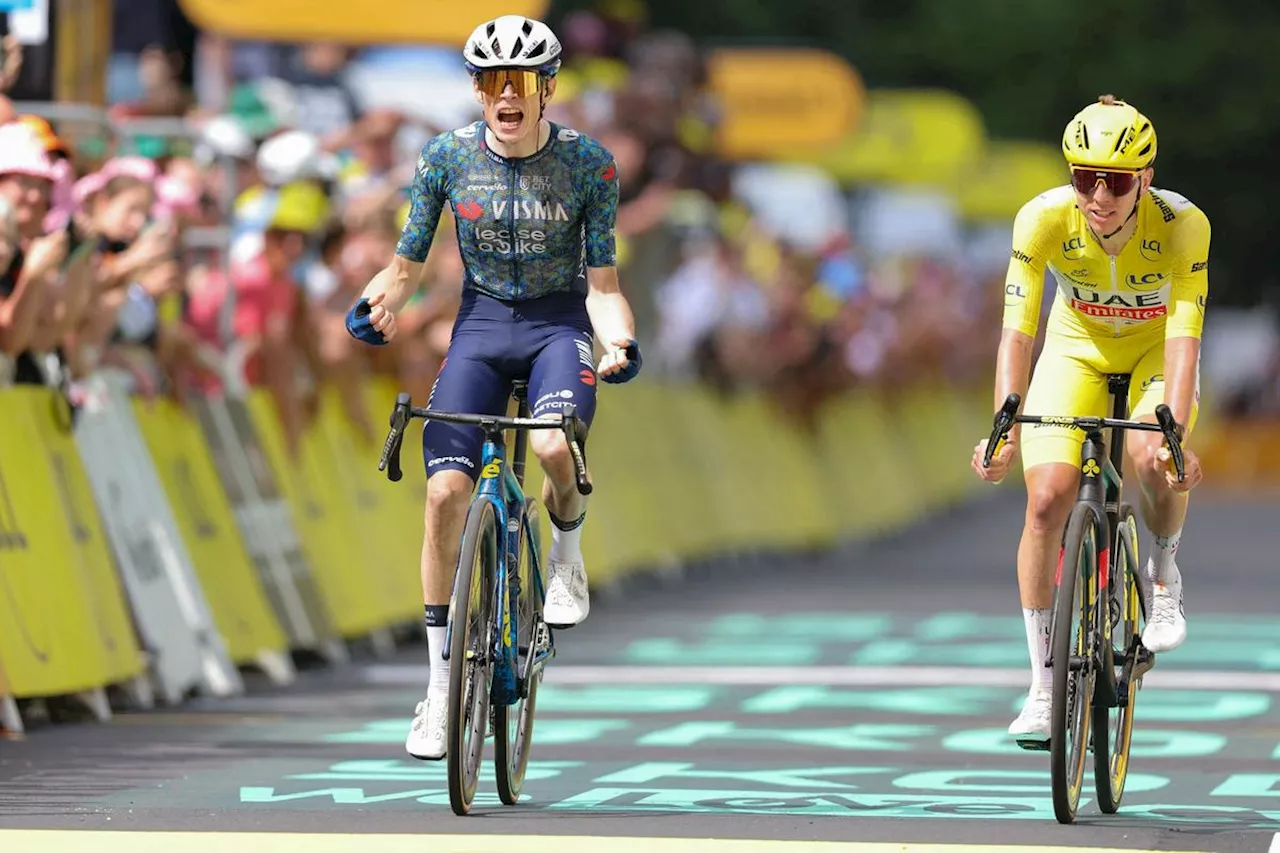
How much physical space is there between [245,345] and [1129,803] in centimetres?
685

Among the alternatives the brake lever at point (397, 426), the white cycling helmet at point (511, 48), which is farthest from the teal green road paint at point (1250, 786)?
the white cycling helmet at point (511, 48)

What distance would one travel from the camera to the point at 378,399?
58.9 ft

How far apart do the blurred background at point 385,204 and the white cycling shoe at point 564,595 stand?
3.18 metres

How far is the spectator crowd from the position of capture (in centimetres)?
1339

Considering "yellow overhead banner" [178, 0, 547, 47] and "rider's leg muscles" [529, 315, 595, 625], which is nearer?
"rider's leg muscles" [529, 315, 595, 625]

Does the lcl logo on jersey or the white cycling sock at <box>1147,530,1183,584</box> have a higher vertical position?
the lcl logo on jersey

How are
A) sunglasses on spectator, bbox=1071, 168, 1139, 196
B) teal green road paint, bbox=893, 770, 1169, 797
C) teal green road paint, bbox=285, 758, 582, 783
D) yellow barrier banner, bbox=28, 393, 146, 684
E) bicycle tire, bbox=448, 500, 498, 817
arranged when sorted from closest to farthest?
bicycle tire, bbox=448, 500, 498, 817 → sunglasses on spectator, bbox=1071, 168, 1139, 196 → teal green road paint, bbox=893, 770, 1169, 797 → teal green road paint, bbox=285, 758, 582, 783 → yellow barrier banner, bbox=28, 393, 146, 684

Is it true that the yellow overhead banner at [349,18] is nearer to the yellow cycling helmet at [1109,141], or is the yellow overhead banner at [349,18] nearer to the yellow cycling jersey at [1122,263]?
the yellow cycling jersey at [1122,263]

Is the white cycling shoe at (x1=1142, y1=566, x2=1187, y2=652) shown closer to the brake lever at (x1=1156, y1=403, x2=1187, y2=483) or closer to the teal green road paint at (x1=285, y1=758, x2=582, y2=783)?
the brake lever at (x1=1156, y1=403, x2=1187, y2=483)

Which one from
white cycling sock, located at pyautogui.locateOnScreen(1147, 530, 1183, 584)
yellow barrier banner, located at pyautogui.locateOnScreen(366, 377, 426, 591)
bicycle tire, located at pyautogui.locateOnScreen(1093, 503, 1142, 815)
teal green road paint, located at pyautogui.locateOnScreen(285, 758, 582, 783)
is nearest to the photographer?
bicycle tire, located at pyautogui.locateOnScreen(1093, 503, 1142, 815)

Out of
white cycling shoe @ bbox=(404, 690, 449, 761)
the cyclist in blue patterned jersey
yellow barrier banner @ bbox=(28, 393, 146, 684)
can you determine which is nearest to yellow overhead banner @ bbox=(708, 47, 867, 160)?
yellow barrier banner @ bbox=(28, 393, 146, 684)

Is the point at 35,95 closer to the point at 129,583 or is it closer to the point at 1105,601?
the point at 129,583

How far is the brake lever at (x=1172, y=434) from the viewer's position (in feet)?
32.6

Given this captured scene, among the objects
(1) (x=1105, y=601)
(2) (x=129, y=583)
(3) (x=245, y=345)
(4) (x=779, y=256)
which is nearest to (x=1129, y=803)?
(1) (x=1105, y=601)
